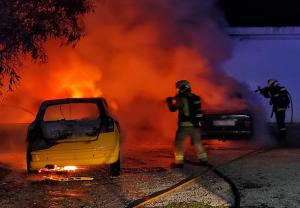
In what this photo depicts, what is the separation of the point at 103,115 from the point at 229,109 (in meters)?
5.50

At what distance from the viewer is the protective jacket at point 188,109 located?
969 centimetres

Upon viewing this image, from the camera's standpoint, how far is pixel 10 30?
324 inches

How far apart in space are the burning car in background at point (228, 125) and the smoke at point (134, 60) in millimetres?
2784

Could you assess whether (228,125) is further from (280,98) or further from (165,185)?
(165,185)

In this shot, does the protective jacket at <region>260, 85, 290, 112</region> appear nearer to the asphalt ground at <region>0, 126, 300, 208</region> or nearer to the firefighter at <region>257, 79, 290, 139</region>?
the firefighter at <region>257, 79, 290, 139</region>

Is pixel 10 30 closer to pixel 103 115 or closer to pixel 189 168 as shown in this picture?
pixel 103 115

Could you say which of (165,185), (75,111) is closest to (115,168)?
(165,185)

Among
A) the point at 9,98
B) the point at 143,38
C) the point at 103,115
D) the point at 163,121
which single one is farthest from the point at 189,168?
the point at 9,98

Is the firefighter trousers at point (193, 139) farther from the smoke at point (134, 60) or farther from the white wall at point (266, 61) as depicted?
the white wall at point (266, 61)

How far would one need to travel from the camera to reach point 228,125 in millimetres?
13242

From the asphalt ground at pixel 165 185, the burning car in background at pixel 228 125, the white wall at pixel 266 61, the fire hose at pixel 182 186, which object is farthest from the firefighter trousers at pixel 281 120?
the white wall at pixel 266 61

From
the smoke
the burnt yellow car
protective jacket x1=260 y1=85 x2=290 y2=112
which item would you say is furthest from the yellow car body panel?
the smoke

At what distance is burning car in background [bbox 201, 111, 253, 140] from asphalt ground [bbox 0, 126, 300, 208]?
1.98m

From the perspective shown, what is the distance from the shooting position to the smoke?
16406 mm
